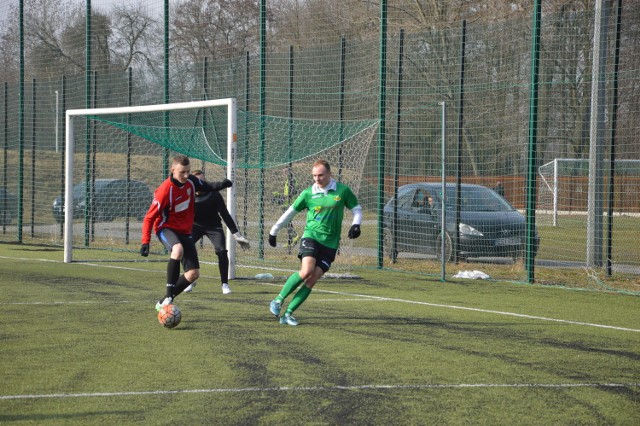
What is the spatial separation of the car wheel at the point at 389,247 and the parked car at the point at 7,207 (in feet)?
40.9

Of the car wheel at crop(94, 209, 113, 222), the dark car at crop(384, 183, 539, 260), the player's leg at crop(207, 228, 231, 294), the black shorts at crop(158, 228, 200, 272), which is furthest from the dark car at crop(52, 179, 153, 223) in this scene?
the black shorts at crop(158, 228, 200, 272)

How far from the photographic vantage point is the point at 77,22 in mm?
24422

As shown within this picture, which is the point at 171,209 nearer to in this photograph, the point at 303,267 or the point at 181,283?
the point at 181,283

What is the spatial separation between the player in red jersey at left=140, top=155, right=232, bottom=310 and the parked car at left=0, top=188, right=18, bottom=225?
51.7 ft

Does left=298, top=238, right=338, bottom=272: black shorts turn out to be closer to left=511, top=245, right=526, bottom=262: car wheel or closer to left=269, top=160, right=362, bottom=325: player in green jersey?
left=269, top=160, right=362, bottom=325: player in green jersey

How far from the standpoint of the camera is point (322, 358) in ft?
25.0

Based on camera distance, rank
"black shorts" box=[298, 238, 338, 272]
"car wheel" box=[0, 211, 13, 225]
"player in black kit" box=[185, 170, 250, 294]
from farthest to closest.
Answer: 1. "car wheel" box=[0, 211, 13, 225]
2. "player in black kit" box=[185, 170, 250, 294]
3. "black shorts" box=[298, 238, 338, 272]

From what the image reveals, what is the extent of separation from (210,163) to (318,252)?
9.40 metres

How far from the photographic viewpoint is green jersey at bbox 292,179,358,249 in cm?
973

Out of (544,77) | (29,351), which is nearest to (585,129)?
(544,77)

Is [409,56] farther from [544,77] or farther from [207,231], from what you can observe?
[207,231]

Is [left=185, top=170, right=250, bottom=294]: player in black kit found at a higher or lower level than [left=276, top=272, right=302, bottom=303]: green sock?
higher

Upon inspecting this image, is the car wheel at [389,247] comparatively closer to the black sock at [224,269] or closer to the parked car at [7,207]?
the black sock at [224,269]

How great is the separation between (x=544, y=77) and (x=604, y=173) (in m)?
3.10
